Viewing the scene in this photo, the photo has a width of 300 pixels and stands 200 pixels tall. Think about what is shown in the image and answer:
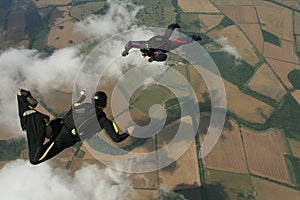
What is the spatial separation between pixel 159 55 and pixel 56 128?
9775 mm

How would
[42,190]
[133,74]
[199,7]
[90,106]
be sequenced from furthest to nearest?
[199,7] < [133,74] < [42,190] < [90,106]

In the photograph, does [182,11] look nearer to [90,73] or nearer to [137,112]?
[90,73]

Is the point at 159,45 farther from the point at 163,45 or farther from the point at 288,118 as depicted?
the point at 288,118

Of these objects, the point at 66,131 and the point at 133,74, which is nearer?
the point at 66,131

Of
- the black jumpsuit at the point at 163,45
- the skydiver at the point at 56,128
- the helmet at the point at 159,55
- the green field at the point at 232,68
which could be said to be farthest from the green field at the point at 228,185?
the skydiver at the point at 56,128

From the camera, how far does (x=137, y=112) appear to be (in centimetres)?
5600

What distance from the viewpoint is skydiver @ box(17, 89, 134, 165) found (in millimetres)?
12320

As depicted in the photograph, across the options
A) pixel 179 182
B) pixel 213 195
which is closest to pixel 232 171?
pixel 213 195


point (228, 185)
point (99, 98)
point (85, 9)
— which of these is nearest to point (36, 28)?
point (85, 9)

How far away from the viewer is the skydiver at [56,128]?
40.4ft

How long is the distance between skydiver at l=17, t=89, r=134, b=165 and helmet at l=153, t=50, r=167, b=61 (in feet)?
26.7

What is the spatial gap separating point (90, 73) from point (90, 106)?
192 ft

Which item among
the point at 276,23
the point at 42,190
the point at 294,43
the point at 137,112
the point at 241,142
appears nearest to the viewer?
the point at 241,142

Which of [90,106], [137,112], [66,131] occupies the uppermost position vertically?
[90,106]
